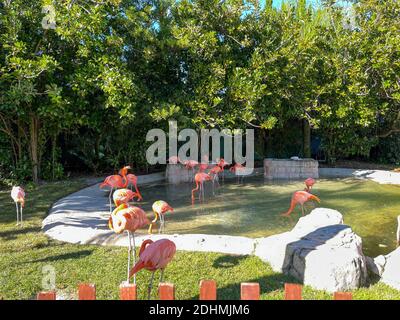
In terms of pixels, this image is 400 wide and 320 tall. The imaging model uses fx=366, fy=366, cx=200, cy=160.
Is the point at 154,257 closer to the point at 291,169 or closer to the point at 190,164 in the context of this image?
the point at 190,164

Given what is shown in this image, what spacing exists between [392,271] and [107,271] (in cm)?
291

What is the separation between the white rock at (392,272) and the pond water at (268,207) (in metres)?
0.91

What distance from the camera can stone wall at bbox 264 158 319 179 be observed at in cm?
1163

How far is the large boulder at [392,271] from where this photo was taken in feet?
11.8

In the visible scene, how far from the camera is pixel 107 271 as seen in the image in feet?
12.7

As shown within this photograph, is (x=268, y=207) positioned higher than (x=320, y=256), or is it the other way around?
(x=320, y=256)

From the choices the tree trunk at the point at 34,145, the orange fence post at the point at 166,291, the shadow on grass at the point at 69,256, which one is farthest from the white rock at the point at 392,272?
the tree trunk at the point at 34,145

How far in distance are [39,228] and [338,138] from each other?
1136cm

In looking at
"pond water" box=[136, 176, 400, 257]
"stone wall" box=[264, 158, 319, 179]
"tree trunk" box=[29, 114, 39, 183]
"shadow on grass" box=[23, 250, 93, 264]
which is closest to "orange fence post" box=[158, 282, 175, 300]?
"shadow on grass" box=[23, 250, 93, 264]

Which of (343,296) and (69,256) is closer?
(343,296)

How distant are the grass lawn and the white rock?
0.34 feet

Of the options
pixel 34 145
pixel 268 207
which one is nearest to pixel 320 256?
pixel 268 207

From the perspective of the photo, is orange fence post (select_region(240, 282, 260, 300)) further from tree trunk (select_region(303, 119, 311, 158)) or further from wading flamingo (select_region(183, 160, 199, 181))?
tree trunk (select_region(303, 119, 311, 158))

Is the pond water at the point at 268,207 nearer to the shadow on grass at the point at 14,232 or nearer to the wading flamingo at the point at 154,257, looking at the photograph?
the shadow on grass at the point at 14,232
